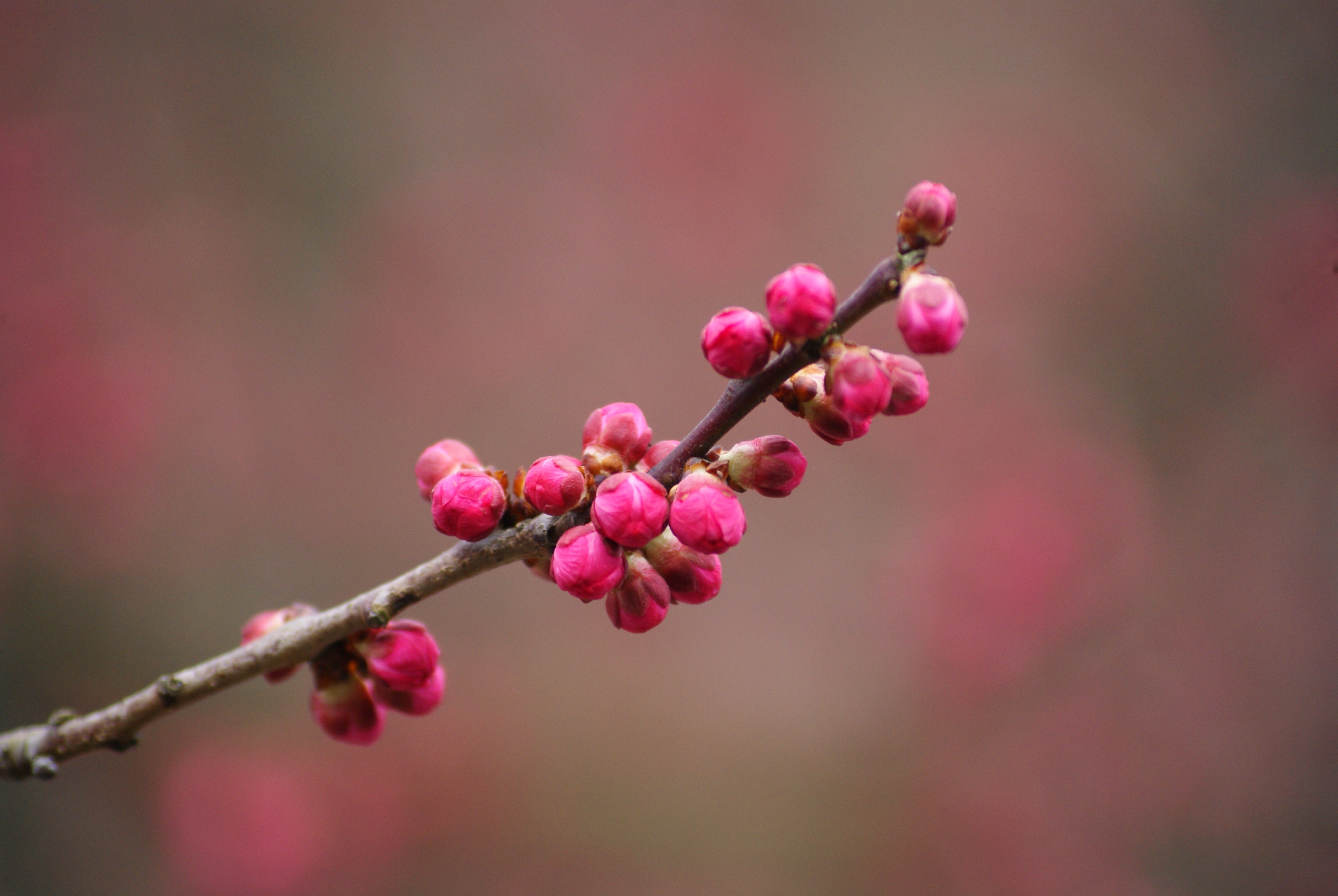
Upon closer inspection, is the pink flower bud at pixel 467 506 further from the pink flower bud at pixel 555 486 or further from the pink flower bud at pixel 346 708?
the pink flower bud at pixel 346 708

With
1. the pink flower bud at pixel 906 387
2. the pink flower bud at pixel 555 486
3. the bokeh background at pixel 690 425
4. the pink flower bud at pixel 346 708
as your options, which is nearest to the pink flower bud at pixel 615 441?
the pink flower bud at pixel 555 486

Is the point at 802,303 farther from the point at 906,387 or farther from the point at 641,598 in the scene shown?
the point at 641,598

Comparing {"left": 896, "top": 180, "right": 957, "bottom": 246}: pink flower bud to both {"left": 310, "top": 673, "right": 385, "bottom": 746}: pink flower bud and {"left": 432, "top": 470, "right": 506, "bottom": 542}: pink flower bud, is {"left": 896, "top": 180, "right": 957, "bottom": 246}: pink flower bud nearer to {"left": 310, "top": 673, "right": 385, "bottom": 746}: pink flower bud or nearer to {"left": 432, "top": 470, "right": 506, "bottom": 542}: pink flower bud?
{"left": 432, "top": 470, "right": 506, "bottom": 542}: pink flower bud

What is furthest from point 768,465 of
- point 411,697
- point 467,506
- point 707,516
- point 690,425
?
point 690,425

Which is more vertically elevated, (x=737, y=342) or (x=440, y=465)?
(x=440, y=465)

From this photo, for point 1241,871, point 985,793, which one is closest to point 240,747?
point 985,793

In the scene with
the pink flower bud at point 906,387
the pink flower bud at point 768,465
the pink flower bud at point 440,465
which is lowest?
the pink flower bud at point 906,387
